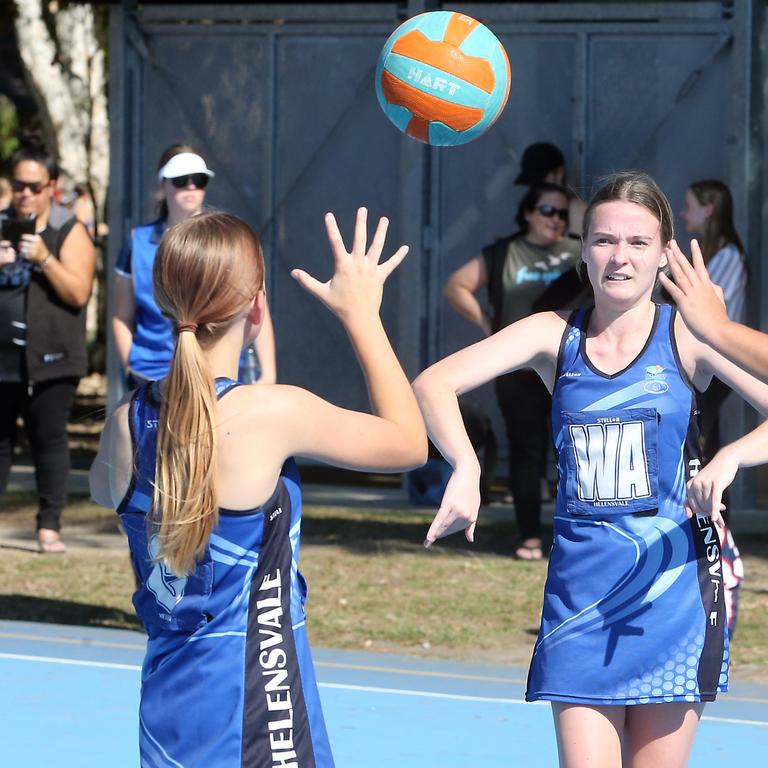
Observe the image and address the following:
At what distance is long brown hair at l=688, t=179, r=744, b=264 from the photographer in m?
8.45

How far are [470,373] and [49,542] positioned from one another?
5862 mm

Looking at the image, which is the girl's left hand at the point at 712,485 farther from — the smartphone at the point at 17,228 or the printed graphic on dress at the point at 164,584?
A: the smartphone at the point at 17,228

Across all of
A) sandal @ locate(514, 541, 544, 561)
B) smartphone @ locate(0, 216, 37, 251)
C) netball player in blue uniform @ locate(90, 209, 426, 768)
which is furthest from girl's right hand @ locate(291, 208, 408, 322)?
sandal @ locate(514, 541, 544, 561)

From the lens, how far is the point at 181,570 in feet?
10.1

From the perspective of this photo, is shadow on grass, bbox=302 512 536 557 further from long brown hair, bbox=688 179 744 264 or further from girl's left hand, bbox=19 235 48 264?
girl's left hand, bbox=19 235 48 264

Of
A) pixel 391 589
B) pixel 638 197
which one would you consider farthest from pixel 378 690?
pixel 638 197

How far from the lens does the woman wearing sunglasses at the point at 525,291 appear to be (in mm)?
8961

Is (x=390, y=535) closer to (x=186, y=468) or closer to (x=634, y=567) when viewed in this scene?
(x=634, y=567)

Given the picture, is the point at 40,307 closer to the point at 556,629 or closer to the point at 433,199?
the point at 433,199

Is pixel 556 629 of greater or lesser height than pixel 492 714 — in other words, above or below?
above

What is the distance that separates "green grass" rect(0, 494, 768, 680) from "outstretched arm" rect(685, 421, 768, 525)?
3.25m

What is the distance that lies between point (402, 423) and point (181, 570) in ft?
1.73

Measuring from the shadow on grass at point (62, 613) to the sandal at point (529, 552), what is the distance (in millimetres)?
2407

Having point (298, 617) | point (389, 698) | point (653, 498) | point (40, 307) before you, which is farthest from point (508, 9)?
point (298, 617)
